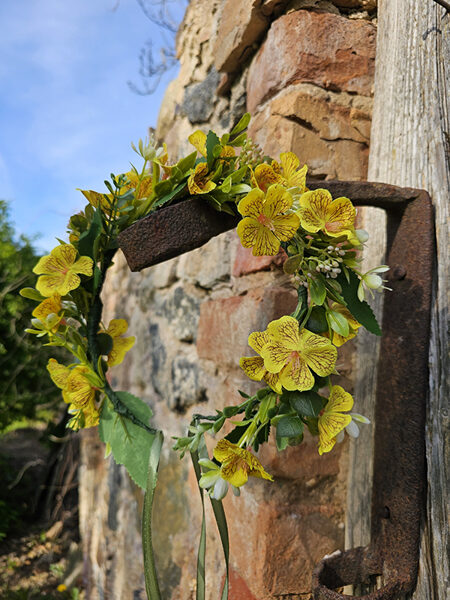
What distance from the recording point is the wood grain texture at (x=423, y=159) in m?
0.68

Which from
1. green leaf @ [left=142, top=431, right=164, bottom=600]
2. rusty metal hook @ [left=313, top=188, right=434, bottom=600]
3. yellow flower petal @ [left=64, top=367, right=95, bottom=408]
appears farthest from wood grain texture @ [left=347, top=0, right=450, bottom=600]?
yellow flower petal @ [left=64, top=367, right=95, bottom=408]

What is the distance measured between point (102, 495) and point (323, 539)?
1.60m

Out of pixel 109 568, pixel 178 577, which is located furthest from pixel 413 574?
pixel 109 568

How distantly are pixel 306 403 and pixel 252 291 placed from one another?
16.5 inches

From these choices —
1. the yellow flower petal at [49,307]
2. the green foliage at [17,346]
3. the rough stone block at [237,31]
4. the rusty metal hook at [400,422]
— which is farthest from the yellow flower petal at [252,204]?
the green foliage at [17,346]

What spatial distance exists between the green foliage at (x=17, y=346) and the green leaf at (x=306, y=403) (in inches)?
119

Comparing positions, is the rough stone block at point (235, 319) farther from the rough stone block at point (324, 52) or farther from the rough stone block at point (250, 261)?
the rough stone block at point (324, 52)

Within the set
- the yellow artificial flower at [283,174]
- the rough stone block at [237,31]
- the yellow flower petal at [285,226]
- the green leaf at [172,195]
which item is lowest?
the yellow flower petal at [285,226]

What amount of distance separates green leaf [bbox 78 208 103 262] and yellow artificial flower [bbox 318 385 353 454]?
394mm

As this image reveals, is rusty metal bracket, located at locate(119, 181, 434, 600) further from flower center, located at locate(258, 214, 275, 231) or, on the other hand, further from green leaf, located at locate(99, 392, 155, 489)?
green leaf, located at locate(99, 392, 155, 489)

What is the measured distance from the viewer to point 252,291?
0.96m

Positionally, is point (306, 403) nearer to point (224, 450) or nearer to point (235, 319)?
point (224, 450)

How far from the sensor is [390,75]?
0.84m

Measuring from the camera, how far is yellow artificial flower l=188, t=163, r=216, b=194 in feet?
1.99
